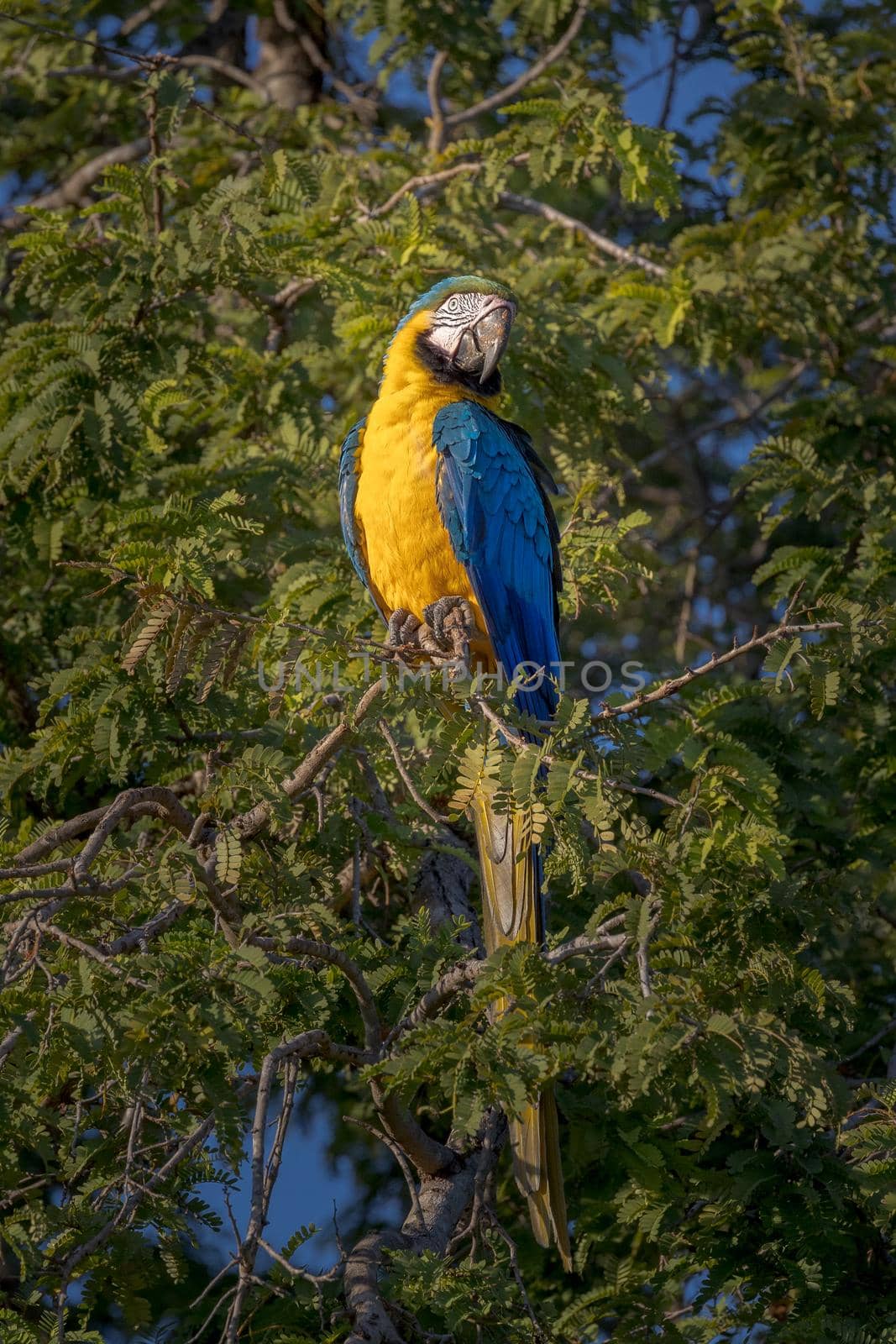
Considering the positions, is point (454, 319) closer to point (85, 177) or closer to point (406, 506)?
point (406, 506)

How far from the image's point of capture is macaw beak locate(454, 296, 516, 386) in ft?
13.1

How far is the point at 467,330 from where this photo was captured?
4043 millimetres

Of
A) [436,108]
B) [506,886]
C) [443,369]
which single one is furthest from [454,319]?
[436,108]

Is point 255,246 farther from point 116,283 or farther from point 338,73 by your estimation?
point 338,73

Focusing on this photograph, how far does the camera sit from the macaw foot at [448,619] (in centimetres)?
379

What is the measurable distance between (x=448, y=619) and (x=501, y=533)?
30cm

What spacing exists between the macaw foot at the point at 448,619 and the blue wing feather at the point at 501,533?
0.05 m

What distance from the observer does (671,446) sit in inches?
287

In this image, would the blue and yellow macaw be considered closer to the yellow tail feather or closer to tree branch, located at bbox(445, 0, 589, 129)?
the yellow tail feather

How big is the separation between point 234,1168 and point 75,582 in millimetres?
2604

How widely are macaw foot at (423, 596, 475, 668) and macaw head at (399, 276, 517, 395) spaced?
71cm

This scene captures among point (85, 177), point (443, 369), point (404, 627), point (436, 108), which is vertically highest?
point (85, 177)

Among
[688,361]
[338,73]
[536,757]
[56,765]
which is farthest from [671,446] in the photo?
[536,757]

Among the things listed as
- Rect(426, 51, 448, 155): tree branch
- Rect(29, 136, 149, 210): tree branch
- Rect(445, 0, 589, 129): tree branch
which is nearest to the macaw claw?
Rect(426, 51, 448, 155): tree branch
